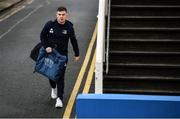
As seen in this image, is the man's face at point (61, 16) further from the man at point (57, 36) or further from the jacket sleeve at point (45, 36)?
the jacket sleeve at point (45, 36)

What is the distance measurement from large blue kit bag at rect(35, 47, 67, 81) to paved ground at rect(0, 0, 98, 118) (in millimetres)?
729

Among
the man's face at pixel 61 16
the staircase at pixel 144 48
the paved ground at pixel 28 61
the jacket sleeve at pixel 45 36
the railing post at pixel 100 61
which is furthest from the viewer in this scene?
the paved ground at pixel 28 61

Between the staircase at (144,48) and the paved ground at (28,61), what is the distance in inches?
52.6

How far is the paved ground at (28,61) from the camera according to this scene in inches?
400

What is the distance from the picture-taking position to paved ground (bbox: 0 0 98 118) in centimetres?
1015

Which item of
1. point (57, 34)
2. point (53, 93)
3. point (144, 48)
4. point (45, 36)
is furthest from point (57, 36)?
point (144, 48)

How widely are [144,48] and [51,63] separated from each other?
195cm

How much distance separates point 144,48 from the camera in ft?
33.4

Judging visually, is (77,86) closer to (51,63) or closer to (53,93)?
(53,93)

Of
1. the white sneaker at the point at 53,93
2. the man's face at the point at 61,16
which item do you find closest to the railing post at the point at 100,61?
the man's face at the point at 61,16

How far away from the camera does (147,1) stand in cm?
1145

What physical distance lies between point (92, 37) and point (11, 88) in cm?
623

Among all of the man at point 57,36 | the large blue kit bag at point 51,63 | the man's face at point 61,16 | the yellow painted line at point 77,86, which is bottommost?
the yellow painted line at point 77,86

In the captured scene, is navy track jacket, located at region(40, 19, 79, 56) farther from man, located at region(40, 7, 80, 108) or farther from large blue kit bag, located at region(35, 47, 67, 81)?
large blue kit bag, located at region(35, 47, 67, 81)
